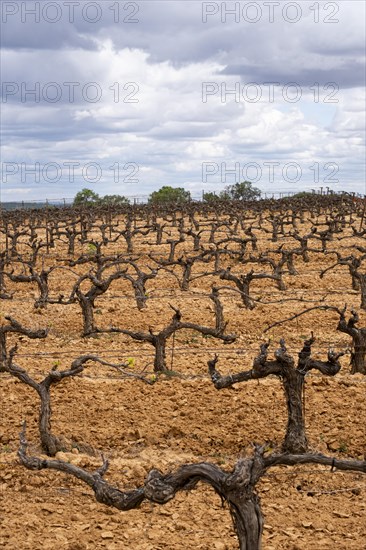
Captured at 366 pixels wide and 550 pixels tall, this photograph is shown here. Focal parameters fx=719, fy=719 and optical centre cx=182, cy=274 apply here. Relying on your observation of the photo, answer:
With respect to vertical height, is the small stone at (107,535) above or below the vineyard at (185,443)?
below

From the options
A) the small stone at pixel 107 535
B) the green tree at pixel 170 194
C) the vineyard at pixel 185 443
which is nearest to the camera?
the vineyard at pixel 185 443

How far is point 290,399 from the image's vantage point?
969 centimetres

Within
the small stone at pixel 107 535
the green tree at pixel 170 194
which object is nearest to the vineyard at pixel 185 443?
the small stone at pixel 107 535

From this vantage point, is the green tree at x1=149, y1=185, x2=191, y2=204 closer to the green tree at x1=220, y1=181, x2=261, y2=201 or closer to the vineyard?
the green tree at x1=220, y1=181, x2=261, y2=201

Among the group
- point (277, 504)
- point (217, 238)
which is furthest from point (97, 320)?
point (217, 238)

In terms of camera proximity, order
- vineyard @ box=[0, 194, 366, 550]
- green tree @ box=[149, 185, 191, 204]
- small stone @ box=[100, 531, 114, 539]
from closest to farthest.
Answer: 1. vineyard @ box=[0, 194, 366, 550]
2. small stone @ box=[100, 531, 114, 539]
3. green tree @ box=[149, 185, 191, 204]

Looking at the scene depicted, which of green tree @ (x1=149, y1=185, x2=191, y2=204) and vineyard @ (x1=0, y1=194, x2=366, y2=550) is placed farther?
green tree @ (x1=149, y1=185, x2=191, y2=204)

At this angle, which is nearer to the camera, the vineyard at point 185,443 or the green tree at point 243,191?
the vineyard at point 185,443

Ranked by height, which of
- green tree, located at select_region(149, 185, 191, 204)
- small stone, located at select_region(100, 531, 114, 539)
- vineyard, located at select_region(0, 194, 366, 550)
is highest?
green tree, located at select_region(149, 185, 191, 204)

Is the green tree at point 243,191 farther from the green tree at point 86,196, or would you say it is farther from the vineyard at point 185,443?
the vineyard at point 185,443

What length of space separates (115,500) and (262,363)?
352 centimetres

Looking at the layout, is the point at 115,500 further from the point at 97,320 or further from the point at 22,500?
the point at 97,320

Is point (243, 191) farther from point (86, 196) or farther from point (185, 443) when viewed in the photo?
point (185, 443)

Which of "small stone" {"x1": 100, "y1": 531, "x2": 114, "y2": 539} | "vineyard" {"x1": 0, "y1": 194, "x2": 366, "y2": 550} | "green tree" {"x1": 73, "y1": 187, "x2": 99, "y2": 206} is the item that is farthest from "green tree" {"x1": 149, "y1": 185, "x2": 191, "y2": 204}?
"small stone" {"x1": 100, "y1": 531, "x2": 114, "y2": 539}
